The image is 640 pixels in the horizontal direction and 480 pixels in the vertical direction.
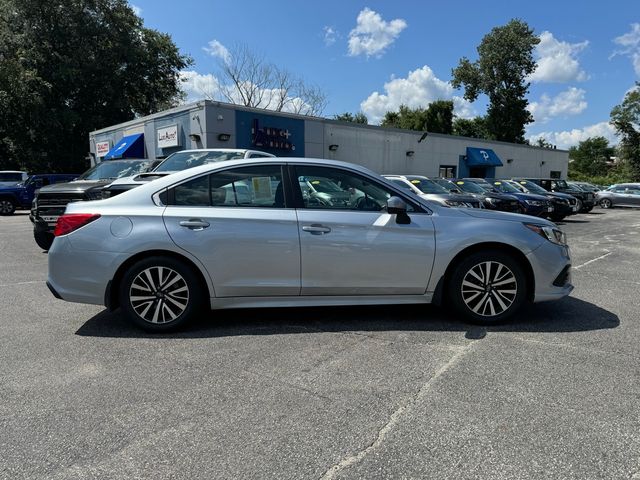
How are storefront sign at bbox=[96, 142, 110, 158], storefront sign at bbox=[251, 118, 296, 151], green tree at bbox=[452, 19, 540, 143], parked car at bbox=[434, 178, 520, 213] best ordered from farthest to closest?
green tree at bbox=[452, 19, 540, 143] < storefront sign at bbox=[96, 142, 110, 158] < storefront sign at bbox=[251, 118, 296, 151] < parked car at bbox=[434, 178, 520, 213]

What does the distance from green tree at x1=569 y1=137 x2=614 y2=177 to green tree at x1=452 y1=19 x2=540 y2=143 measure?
65218 millimetres

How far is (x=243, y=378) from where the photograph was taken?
3.37 m

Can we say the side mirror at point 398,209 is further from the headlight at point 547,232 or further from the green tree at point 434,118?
the green tree at point 434,118

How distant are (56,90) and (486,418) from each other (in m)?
34.5

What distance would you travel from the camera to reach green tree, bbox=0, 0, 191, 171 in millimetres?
28297

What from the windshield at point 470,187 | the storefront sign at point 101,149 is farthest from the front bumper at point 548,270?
the storefront sign at point 101,149

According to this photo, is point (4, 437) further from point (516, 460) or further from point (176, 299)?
point (516, 460)

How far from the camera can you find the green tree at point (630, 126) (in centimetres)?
5656

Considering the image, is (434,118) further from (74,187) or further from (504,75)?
(74,187)

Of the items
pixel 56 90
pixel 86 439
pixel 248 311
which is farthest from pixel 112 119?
pixel 86 439

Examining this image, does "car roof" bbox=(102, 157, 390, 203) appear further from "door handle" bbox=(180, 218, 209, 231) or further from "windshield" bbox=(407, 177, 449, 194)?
"windshield" bbox=(407, 177, 449, 194)

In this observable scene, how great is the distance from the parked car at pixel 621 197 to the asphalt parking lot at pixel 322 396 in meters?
26.0

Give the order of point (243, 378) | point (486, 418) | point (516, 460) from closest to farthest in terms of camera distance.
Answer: point (516, 460)
point (486, 418)
point (243, 378)

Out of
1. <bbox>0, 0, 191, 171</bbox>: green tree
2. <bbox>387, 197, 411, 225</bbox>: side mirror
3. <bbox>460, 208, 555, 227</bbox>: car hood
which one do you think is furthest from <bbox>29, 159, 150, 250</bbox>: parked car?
<bbox>0, 0, 191, 171</bbox>: green tree
